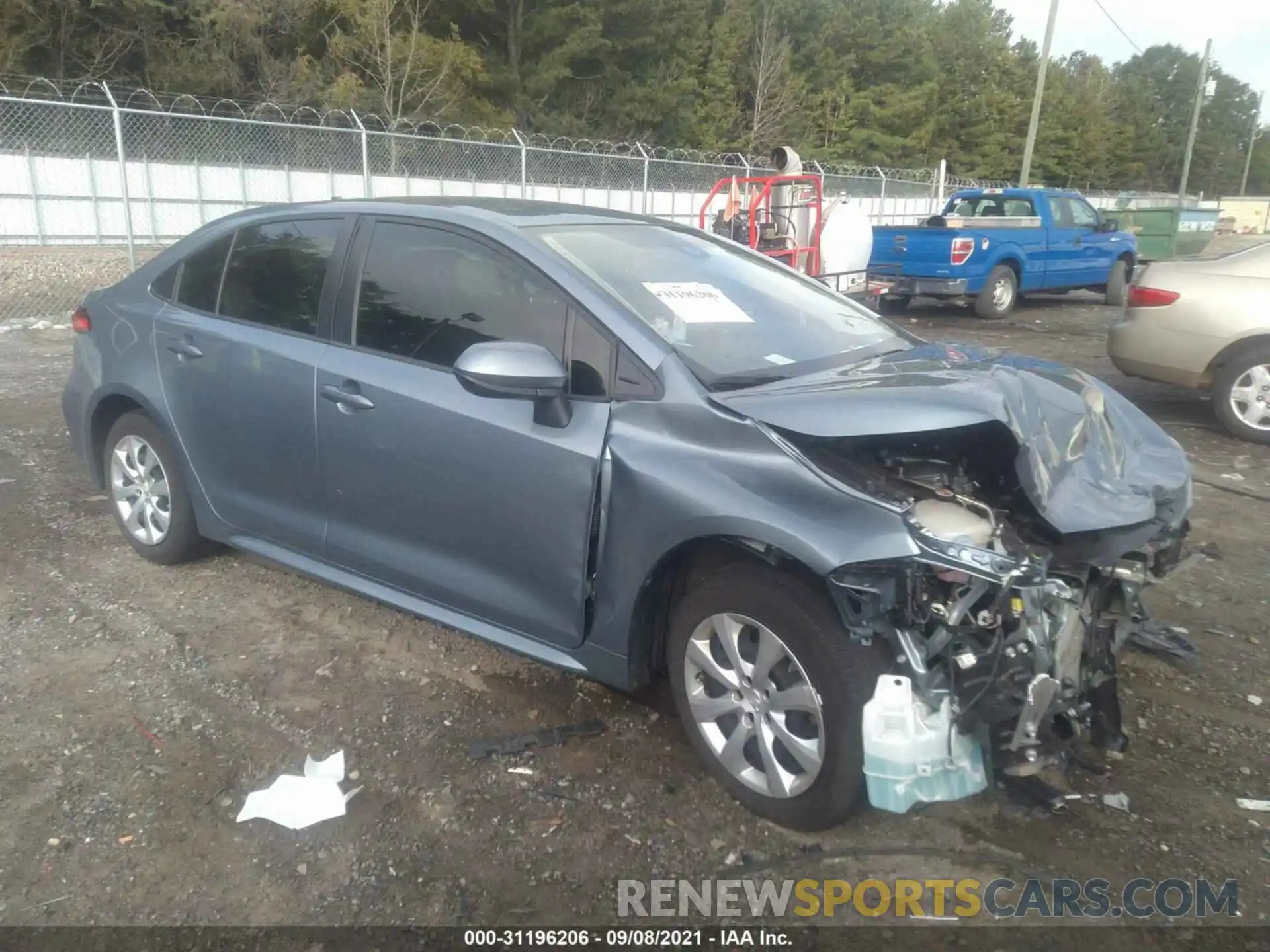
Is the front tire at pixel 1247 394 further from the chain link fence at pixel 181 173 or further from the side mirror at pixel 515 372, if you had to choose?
the chain link fence at pixel 181 173

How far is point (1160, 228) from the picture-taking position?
774 inches

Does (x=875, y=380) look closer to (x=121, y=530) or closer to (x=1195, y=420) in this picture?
(x=121, y=530)

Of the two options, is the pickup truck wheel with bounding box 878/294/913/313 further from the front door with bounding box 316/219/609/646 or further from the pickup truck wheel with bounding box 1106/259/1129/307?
the front door with bounding box 316/219/609/646

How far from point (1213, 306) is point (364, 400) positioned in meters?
6.46

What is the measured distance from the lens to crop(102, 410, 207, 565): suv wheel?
4.40 m

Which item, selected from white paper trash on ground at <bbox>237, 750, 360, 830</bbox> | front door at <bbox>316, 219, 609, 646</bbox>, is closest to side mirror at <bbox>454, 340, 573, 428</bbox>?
front door at <bbox>316, 219, 609, 646</bbox>

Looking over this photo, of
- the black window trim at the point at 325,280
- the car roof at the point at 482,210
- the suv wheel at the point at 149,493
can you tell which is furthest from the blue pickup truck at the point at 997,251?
the suv wheel at the point at 149,493

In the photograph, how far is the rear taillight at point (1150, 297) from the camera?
7398mm

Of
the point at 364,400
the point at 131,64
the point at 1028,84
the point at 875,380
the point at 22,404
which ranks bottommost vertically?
the point at 22,404

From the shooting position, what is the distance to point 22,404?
25.4 ft

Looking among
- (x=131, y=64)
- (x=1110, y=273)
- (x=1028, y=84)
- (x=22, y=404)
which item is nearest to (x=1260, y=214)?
(x=1028, y=84)

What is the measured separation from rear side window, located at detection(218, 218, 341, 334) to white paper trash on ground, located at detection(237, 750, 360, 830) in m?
1.64

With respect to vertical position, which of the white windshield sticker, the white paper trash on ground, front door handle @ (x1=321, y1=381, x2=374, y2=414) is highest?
the white windshield sticker

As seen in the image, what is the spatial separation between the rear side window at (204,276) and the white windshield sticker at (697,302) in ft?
6.67
